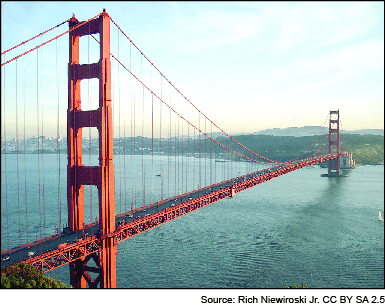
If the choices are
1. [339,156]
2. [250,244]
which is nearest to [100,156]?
[250,244]

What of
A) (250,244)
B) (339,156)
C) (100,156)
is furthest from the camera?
(339,156)

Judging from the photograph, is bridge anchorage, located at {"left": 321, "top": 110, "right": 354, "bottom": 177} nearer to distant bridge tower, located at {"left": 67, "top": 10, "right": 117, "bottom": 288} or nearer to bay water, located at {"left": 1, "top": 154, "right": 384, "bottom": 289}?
bay water, located at {"left": 1, "top": 154, "right": 384, "bottom": 289}

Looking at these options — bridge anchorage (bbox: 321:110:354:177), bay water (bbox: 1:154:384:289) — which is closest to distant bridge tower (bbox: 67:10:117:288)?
bay water (bbox: 1:154:384:289)

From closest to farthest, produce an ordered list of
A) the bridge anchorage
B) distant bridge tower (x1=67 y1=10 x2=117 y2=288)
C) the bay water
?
Answer: distant bridge tower (x1=67 y1=10 x2=117 y2=288) → the bay water → the bridge anchorage

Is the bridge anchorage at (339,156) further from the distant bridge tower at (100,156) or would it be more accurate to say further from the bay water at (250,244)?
the distant bridge tower at (100,156)

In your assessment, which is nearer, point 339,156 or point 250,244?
point 250,244

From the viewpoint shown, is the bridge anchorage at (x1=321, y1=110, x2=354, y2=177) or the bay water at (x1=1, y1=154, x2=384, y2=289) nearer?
the bay water at (x1=1, y1=154, x2=384, y2=289)

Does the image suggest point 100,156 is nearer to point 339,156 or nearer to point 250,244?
point 250,244

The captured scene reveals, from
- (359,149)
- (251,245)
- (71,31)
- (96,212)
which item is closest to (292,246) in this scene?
(251,245)

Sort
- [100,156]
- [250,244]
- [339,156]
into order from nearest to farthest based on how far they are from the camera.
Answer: [100,156] < [250,244] < [339,156]

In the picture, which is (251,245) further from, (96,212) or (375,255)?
(96,212)
